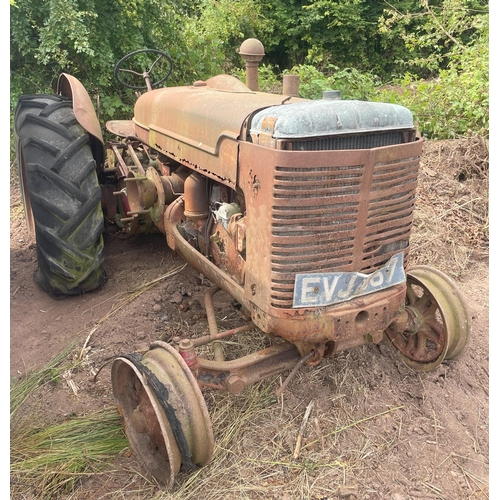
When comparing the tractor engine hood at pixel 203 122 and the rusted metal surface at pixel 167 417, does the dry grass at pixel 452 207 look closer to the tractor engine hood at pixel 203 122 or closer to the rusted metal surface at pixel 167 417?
the tractor engine hood at pixel 203 122

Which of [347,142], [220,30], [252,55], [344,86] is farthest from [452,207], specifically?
[220,30]

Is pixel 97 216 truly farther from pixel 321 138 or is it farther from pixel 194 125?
pixel 321 138

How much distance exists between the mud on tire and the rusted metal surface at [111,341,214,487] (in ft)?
3.94

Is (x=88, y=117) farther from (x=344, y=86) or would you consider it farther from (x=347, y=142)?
(x=344, y=86)

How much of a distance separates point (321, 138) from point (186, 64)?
536 cm

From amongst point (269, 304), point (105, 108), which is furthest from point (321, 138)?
point (105, 108)

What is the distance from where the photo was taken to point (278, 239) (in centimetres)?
217

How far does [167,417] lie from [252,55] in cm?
257

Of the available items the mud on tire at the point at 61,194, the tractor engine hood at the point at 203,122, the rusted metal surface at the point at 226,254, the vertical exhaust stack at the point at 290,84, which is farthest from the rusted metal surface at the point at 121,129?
the rusted metal surface at the point at 226,254

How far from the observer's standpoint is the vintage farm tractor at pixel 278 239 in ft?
7.07

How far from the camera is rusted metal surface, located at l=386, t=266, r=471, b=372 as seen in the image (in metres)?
2.85

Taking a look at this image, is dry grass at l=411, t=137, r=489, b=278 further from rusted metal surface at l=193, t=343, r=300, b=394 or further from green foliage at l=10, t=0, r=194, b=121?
green foliage at l=10, t=0, r=194, b=121

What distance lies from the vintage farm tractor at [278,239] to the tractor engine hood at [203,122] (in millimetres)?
13

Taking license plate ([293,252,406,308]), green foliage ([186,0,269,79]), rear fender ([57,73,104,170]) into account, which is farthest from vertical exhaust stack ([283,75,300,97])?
green foliage ([186,0,269,79])
